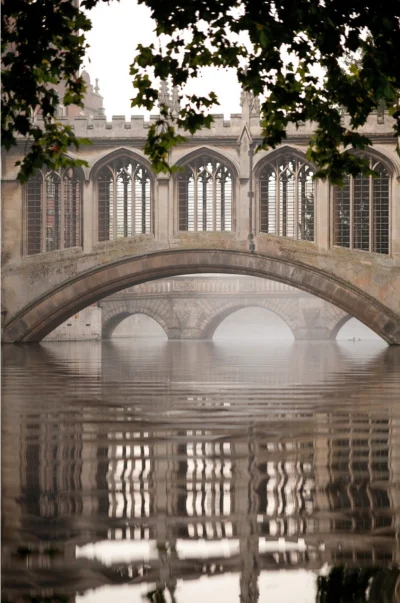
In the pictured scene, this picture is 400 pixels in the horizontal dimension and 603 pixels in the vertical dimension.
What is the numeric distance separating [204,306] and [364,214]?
86.8 ft

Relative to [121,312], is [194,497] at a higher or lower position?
lower

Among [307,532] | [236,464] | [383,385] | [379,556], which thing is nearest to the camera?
[379,556]

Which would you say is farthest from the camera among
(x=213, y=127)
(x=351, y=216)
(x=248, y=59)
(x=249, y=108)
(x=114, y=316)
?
(x=114, y=316)

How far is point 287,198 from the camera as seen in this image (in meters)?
31.7

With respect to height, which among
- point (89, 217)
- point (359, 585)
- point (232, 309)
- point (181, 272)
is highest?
point (89, 217)

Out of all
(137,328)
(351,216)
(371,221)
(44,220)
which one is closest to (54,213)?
(44,220)

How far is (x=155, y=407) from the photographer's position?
31.4 ft

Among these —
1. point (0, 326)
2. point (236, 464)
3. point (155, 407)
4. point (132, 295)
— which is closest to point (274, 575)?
point (236, 464)

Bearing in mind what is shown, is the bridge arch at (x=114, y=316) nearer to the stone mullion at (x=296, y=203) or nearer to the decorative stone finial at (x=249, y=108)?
the stone mullion at (x=296, y=203)

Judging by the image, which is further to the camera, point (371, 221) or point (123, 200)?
point (123, 200)

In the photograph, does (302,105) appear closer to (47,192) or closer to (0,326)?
(0,326)

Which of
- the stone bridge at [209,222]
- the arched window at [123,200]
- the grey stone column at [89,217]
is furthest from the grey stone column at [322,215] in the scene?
the grey stone column at [89,217]

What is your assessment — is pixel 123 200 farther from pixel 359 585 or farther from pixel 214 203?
pixel 359 585

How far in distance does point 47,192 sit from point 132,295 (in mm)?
22085
